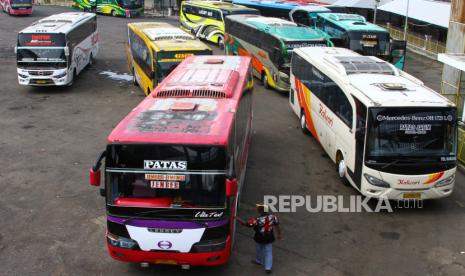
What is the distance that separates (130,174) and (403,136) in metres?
6.48

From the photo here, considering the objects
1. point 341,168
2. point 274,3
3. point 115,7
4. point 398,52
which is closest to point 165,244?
point 341,168

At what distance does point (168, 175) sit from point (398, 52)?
20529mm

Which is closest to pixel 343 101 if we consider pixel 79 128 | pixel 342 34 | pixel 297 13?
pixel 79 128

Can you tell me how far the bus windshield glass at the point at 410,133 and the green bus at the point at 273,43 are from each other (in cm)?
1138

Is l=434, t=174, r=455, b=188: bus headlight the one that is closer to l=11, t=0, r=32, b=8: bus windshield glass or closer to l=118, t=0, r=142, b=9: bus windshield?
l=118, t=0, r=142, b=9: bus windshield

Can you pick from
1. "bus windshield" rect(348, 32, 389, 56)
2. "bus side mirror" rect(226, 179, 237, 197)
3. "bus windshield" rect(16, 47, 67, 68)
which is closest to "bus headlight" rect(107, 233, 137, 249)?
"bus side mirror" rect(226, 179, 237, 197)

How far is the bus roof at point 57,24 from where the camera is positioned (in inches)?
902

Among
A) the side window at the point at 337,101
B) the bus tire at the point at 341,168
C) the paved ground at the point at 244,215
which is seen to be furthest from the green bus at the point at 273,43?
the bus tire at the point at 341,168

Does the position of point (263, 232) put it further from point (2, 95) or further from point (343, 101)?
point (2, 95)

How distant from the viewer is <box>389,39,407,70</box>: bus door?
25.8 metres

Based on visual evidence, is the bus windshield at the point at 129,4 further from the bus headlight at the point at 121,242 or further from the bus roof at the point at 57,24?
the bus headlight at the point at 121,242

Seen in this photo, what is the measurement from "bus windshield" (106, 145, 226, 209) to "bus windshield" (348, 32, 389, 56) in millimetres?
19381

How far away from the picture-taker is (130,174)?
8523mm

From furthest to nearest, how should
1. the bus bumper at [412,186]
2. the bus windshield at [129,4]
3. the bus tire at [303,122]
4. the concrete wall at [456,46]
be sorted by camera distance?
the bus windshield at [129,4] → the concrete wall at [456,46] → the bus tire at [303,122] → the bus bumper at [412,186]
